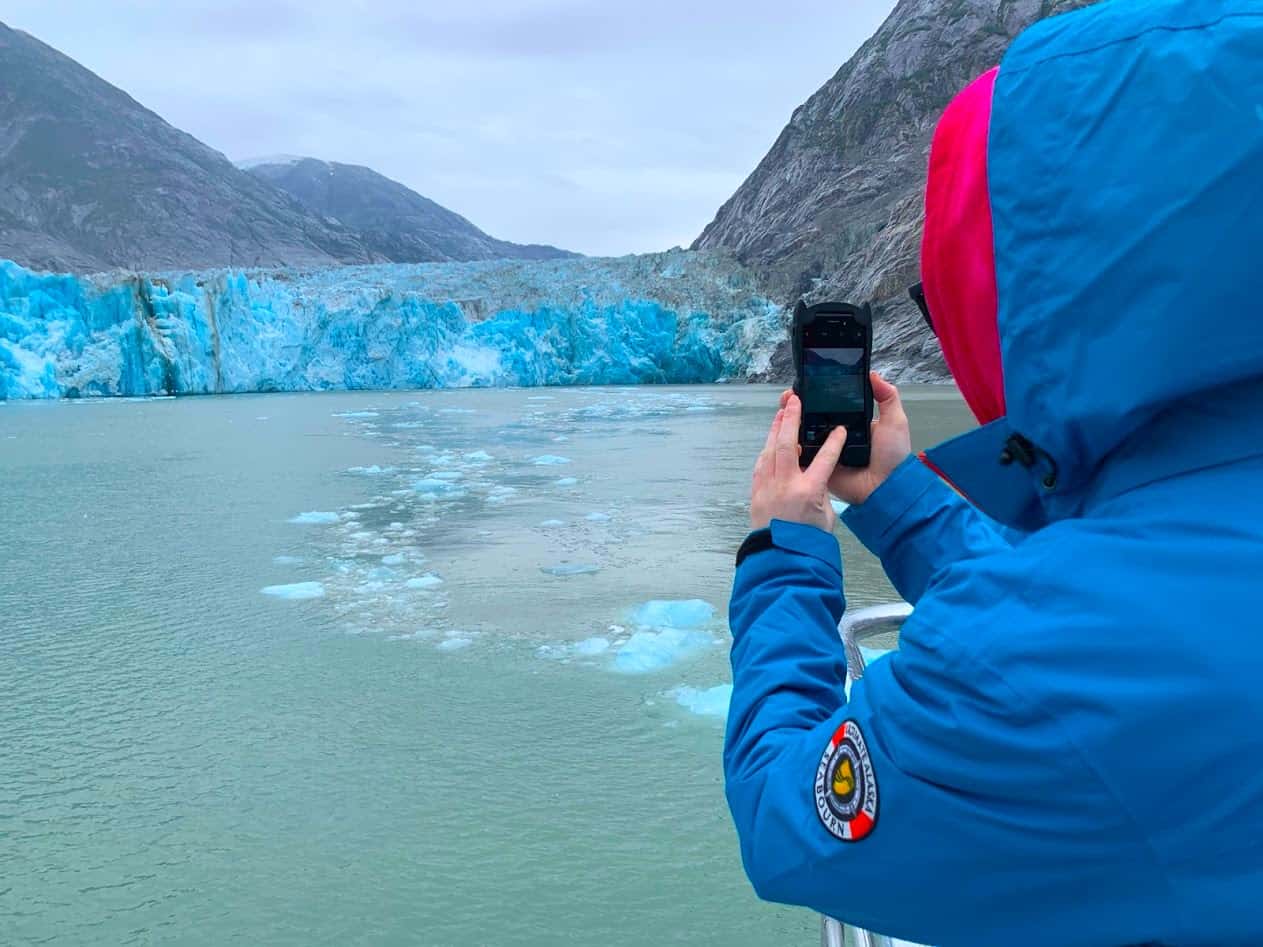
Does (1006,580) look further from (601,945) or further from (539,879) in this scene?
(539,879)

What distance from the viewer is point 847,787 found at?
59 cm

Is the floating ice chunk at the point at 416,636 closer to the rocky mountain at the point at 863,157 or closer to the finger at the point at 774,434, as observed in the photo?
the finger at the point at 774,434

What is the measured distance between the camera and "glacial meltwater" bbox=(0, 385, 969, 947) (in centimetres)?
208

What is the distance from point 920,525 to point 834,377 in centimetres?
17

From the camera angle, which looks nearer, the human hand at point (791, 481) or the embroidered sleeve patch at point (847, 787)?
the embroidered sleeve patch at point (847, 787)

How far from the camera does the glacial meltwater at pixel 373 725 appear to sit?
6.82ft

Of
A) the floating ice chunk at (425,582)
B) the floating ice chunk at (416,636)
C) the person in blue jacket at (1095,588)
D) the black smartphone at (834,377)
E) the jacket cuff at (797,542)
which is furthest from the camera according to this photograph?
the floating ice chunk at (425,582)

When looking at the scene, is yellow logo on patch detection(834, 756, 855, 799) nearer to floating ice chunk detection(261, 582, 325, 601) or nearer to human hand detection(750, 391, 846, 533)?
human hand detection(750, 391, 846, 533)

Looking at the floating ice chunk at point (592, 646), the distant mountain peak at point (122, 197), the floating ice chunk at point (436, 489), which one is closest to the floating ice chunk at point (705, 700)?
the floating ice chunk at point (592, 646)

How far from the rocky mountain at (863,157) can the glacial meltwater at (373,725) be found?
94.5ft

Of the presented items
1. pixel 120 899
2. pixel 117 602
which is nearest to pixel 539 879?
pixel 120 899

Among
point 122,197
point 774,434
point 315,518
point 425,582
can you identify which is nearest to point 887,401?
point 774,434

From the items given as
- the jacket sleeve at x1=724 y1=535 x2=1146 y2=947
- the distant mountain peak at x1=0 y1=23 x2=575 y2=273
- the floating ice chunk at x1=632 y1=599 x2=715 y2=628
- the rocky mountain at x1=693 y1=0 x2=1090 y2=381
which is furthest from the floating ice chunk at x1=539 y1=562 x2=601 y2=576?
the distant mountain peak at x1=0 y1=23 x2=575 y2=273

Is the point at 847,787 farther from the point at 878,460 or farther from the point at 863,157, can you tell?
the point at 863,157
